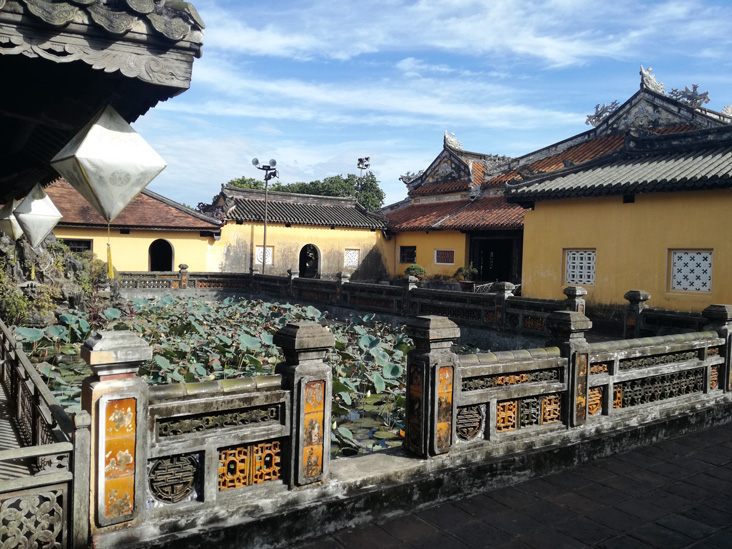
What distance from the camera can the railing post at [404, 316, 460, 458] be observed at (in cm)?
394

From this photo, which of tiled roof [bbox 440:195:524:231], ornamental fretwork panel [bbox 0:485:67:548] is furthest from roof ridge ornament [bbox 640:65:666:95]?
ornamental fretwork panel [bbox 0:485:67:548]

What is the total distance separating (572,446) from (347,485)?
227 cm

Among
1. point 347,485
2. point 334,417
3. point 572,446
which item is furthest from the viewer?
point 334,417

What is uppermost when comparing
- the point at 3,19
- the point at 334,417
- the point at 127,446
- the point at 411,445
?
the point at 3,19

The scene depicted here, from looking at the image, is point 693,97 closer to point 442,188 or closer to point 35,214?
point 442,188

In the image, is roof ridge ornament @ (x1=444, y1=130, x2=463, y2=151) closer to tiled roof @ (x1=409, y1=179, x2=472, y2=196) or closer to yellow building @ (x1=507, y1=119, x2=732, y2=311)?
tiled roof @ (x1=409, y1=179, x2=472, y2=196)

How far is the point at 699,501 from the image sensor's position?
13.6 ft

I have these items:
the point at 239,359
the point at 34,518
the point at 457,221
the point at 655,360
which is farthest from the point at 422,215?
the point at 34,518

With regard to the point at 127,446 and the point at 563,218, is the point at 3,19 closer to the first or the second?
the point at 127,446

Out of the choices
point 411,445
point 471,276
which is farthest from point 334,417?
point 471,276

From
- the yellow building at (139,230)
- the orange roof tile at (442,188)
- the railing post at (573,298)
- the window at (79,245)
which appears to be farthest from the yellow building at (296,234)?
the railing post at (573,298)

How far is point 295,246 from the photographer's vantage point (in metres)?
23.6

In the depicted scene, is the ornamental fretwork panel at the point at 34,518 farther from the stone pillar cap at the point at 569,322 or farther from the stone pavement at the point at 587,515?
the stone pillar cap at the point at 569,322

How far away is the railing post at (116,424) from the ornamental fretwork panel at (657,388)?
440cm
